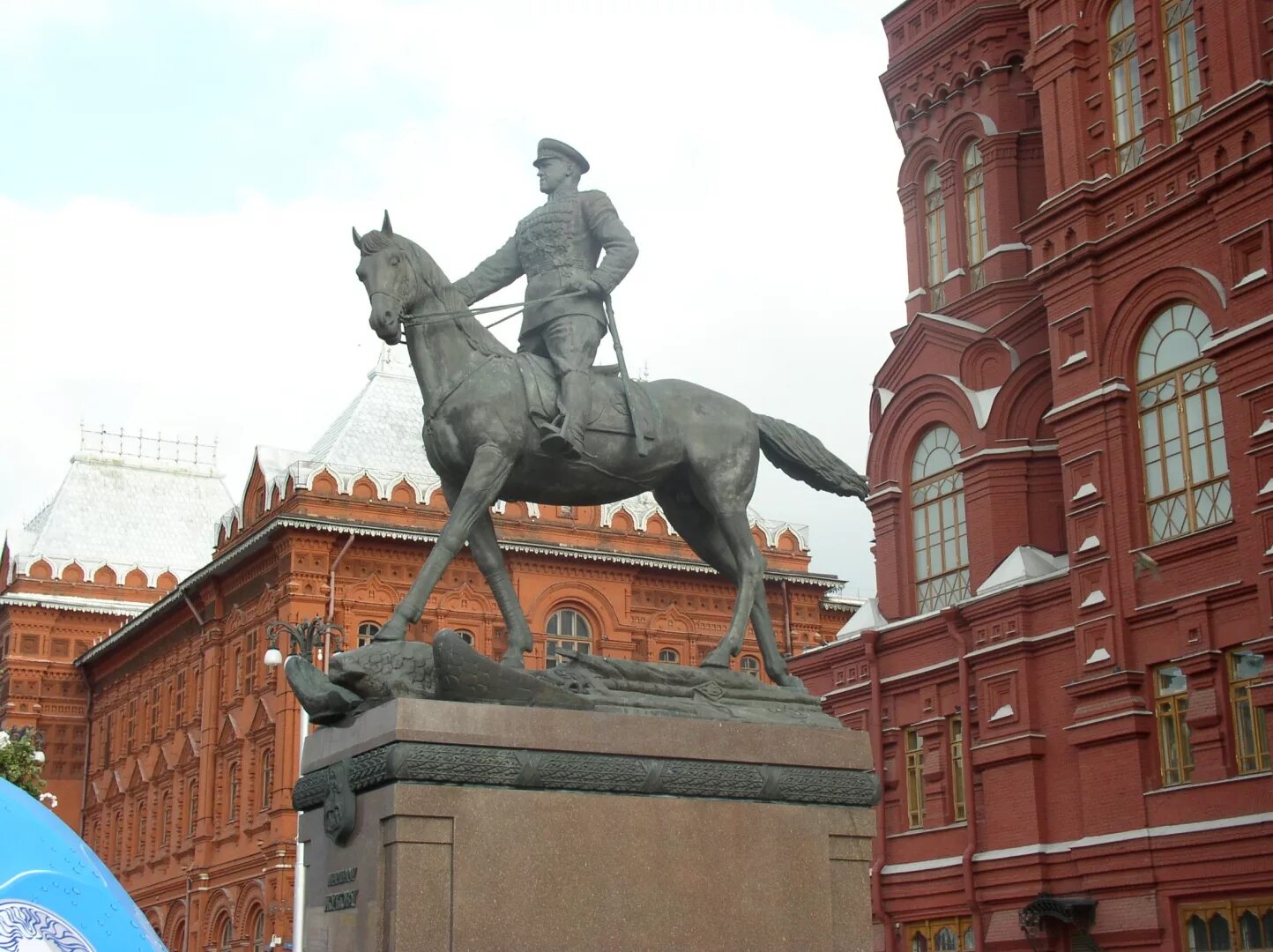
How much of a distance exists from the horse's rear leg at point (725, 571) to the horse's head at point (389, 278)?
209 cm

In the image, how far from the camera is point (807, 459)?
11539 millimetres

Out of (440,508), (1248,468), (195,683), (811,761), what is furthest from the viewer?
(195,683)

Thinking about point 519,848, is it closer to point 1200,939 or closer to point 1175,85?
point 1200,939

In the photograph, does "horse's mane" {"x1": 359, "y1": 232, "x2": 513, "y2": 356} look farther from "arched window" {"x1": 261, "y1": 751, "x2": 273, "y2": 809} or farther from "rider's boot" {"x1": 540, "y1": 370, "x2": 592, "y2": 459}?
"arched window" {"x1": 261, "y1": 751, "x2": 273, "y2": 809}

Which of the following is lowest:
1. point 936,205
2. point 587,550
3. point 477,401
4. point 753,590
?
point 753,590

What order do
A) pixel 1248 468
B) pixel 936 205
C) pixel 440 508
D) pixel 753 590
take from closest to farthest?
pixel 753 590 → pixel 1248 468 → pixel 936 205 → pixel 440 508

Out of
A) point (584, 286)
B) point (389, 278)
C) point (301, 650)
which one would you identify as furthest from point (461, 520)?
point (301, 650)

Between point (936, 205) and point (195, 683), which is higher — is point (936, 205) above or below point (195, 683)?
above

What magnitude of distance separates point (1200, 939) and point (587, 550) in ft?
75.8

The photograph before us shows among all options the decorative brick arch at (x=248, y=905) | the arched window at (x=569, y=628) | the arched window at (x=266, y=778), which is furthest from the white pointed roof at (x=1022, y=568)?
the decorative brick arch at (x=248, y=905)

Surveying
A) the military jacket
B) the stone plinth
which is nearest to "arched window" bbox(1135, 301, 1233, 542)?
the military jacket

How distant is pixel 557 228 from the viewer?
1109cm

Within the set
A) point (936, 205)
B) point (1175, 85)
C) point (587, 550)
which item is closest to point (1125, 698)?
point (1175, 85)

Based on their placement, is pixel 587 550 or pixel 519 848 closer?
pixel 519 848
